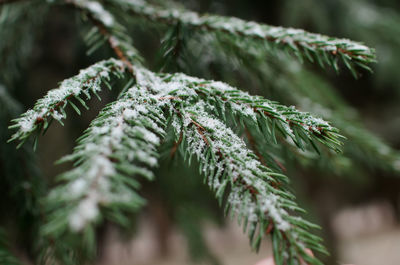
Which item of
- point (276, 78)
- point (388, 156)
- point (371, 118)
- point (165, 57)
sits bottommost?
point (388, 156)

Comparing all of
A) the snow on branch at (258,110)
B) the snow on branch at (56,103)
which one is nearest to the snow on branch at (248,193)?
the snow on branch at (258,110)

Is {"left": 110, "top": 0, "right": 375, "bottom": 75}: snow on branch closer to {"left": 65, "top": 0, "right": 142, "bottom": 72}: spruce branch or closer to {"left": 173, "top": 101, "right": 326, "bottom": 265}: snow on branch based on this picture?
{"left": 65, "top": 0, "right": 142, "bottom": 72}: spruce branch

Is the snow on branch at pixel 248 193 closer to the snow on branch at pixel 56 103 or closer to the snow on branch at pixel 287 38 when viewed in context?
the snow on branch at pixel 56 103

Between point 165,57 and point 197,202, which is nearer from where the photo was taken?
point 165,57

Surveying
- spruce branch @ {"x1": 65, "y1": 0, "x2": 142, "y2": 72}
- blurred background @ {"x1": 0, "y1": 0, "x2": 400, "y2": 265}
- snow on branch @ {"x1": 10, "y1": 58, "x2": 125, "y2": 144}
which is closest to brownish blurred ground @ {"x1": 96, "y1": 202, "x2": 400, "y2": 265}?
blurred background @ {"x1": 0, "y1": 0, "x2": 400, "y2": 265}

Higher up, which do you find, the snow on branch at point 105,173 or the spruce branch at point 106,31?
the spruce branch at point 106,31

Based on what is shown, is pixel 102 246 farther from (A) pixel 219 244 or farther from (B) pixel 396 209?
(B) pixel 396 209

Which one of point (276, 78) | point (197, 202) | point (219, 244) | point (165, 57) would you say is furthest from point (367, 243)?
point (165, 57)
